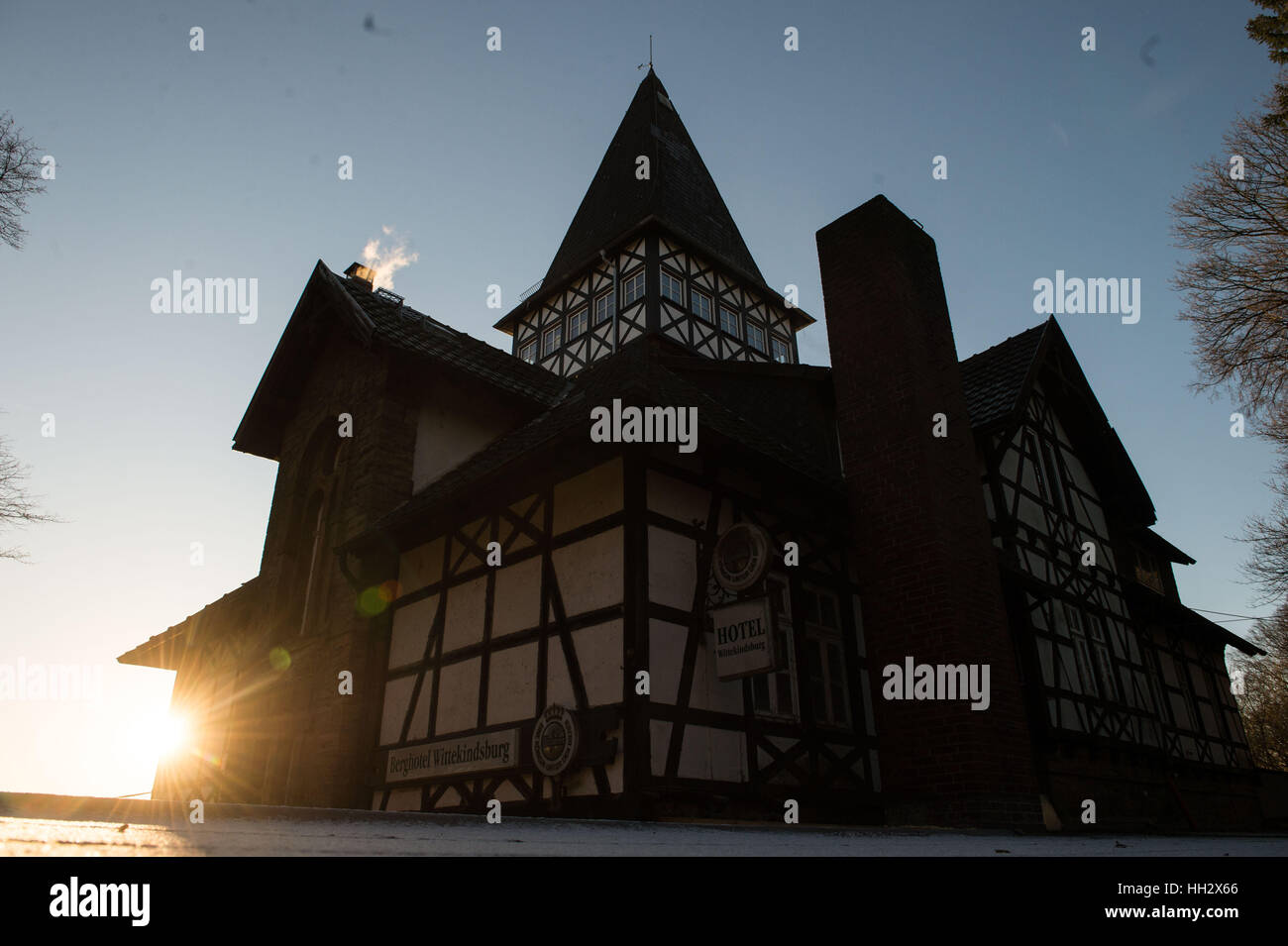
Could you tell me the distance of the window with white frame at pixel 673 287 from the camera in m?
21.2

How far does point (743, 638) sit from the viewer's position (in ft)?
25.2

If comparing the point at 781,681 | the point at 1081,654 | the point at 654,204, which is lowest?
the point at 781,681

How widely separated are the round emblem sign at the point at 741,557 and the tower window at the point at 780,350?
52.2 feet

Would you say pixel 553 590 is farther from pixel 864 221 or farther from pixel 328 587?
pixel 864 221

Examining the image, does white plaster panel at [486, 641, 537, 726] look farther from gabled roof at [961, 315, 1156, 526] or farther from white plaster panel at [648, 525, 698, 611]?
gabled roof at [961, 315, 1156, 526]

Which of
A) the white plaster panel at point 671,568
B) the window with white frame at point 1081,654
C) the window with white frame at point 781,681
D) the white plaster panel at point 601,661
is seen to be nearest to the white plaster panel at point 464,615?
the white plaster panel at point 601,661

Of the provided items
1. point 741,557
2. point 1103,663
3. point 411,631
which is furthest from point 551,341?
point 741,557

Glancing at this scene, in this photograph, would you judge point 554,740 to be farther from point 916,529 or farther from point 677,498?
point 916,529

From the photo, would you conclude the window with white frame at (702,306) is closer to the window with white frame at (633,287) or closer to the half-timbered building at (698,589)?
the window with white frame at (633,287)

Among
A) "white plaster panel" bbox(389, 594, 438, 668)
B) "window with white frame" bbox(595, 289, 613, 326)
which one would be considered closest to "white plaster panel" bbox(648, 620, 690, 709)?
"white plaster panel" bbox(389, 594, 438, 668)

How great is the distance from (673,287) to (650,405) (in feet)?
45.0
